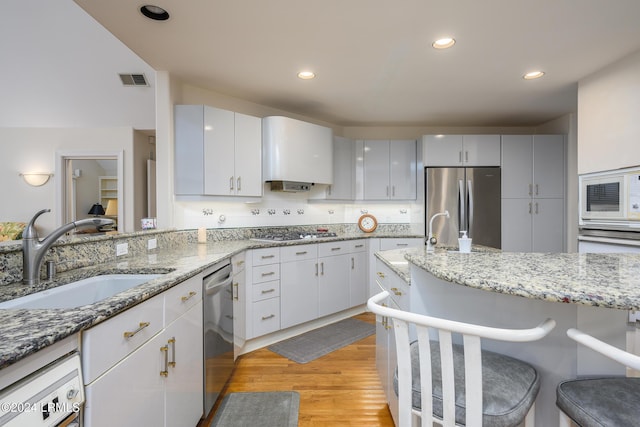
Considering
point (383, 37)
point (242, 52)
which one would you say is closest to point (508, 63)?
point (383, 37)

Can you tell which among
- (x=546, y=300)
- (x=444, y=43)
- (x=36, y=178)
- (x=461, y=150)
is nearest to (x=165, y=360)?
(x=546, y=300)

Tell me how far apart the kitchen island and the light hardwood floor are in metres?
0.99

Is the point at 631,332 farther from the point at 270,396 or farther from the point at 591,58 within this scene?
the point at 591,58

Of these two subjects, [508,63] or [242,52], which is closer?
[242,52]

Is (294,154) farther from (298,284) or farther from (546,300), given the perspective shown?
(546,300)

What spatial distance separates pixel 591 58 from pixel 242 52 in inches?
106

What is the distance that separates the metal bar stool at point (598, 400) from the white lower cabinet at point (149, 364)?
130 cm

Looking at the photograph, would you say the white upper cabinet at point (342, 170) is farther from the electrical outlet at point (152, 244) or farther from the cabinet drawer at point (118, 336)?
the cabinet drawer at point (118, 336)

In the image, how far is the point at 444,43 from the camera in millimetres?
2162

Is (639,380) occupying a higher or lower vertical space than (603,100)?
lower

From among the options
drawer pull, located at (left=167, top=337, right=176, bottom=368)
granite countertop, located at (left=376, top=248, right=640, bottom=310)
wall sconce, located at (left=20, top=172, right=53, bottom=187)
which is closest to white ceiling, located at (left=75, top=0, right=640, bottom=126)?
granite countertop, located at (left=376, top=248, right=640, bottom=310)

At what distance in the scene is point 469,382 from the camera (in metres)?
0.73

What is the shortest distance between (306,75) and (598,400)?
2.69m

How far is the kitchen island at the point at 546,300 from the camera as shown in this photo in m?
0.77
